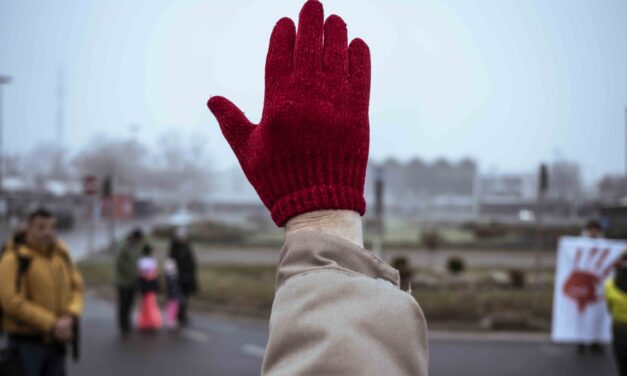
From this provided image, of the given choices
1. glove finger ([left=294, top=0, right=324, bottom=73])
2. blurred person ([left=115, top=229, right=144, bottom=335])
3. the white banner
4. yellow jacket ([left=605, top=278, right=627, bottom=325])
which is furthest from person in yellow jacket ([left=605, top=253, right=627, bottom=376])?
blurred person ([left=115, top=229, right=144, bottom=335])

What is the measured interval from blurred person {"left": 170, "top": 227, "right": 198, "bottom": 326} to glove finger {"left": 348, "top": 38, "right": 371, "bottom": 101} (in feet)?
41.7

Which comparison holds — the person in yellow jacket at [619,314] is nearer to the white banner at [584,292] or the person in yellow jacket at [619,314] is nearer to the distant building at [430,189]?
the white banner at [584,292]

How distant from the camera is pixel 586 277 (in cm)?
1149

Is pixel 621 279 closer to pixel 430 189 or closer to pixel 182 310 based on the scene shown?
pixel 182 310

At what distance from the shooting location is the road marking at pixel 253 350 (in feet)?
36.0

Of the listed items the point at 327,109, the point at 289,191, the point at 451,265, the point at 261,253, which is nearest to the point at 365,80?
the point at 327,109

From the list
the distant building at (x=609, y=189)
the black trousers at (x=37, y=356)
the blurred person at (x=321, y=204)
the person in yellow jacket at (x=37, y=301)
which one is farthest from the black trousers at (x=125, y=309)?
the distant building at (x=609, y=189)

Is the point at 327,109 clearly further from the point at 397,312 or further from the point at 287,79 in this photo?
the point at 397,312

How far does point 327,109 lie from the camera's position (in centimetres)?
128

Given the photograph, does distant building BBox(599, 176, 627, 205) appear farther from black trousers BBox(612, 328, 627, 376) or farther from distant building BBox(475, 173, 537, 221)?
black trousers BBox(612, 328, 627, 376)

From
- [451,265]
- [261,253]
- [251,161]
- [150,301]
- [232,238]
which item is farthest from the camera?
[232,238]

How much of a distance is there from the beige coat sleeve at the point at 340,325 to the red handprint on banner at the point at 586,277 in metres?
11.2

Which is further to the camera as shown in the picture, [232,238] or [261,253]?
[232,238]

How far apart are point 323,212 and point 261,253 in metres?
26.7
